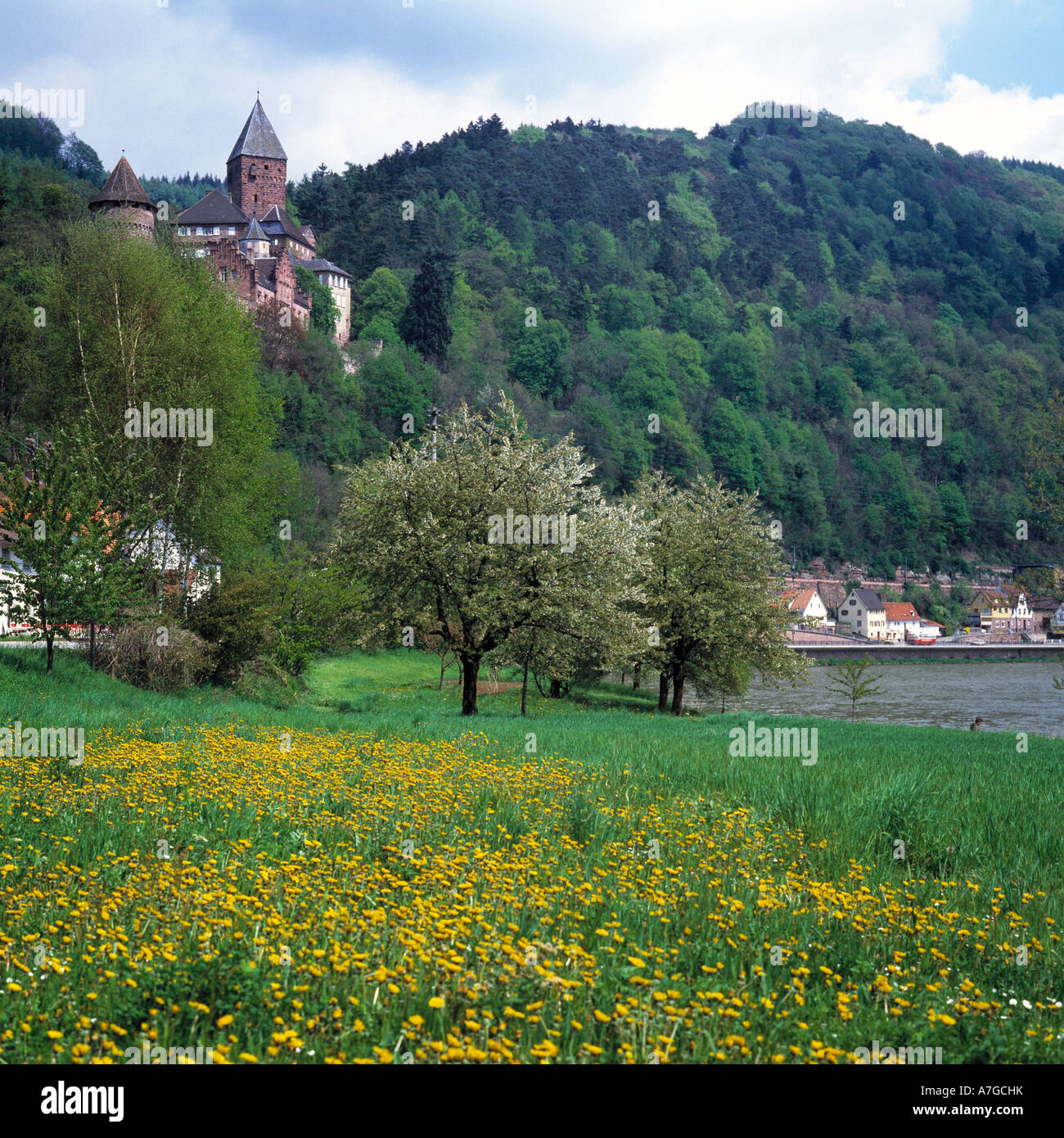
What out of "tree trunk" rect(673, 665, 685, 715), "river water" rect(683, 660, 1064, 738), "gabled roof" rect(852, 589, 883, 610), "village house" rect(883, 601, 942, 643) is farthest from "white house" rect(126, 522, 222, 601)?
"gabled roof" rect(852, 589, 883, 610)

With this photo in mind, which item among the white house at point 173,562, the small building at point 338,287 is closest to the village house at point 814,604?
the small building at point 338,287

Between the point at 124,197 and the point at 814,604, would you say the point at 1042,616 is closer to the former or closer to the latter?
the point at 814,604

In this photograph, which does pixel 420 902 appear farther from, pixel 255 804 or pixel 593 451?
pixel 593 451

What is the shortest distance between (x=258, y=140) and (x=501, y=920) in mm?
156554

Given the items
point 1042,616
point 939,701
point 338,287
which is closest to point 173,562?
point 939,701

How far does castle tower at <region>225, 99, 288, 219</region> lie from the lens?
14038cm

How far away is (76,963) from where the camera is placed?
5008 millimetres

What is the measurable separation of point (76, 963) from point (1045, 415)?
92.1ft

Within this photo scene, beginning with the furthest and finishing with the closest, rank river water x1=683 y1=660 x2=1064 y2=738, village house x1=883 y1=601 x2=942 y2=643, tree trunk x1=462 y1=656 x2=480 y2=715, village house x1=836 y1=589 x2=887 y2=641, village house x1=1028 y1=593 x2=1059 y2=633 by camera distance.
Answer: village house x1=836 y1=589 x2=887 y2=641 < village house x1=883 y1=601 x2=942 y2=643 < village house x1=1028 y1=593 x2=1059 y2=633 < river water x1=683 y1=660 x2=1064 y2=738 < tree trunk x1=462 y1=656 x2=480 y2=715

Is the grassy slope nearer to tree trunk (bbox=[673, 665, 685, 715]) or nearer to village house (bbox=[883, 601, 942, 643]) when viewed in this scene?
tree trunk (bbox=[673, 665, 685, 715])

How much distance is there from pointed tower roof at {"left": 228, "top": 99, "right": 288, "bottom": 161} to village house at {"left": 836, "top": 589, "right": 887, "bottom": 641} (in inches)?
4427

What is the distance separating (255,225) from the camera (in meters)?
126

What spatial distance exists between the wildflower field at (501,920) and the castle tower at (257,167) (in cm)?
14780

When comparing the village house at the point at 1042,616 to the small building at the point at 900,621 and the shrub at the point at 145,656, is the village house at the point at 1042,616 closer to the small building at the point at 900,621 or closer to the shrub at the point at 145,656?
the small building at the point at 900,621
